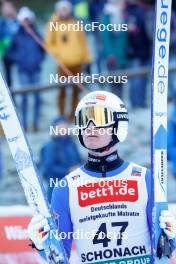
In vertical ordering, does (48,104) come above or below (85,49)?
below

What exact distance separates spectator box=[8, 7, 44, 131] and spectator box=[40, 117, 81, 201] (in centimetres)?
283

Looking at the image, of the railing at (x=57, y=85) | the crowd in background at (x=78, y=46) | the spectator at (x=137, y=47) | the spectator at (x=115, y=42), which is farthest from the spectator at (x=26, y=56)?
the spectator at (x=137, y=47)

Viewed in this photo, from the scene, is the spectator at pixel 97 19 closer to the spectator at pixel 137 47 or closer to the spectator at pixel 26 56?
the spectator at pixel 137 47

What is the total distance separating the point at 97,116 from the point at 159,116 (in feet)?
1.09

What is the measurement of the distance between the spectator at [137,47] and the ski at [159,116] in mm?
6445

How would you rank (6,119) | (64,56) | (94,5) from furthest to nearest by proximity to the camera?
(94,5) < (64,56) < (6,119)

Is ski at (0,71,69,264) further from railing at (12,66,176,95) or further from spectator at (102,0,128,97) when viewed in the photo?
railing at (12,66,176,95)

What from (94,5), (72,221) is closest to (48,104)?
(94,5)

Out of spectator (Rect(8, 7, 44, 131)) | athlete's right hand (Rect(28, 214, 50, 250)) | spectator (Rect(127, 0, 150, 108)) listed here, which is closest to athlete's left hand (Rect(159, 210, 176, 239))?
athlete's right hand (Rect(28, 214, 50, 250))

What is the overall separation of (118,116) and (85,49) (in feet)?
20.2

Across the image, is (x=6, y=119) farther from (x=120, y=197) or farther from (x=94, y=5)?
(x=94, y=5)

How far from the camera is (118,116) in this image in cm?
625

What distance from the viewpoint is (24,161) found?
6223 millimetres

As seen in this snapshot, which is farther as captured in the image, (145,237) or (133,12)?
(133,12)
